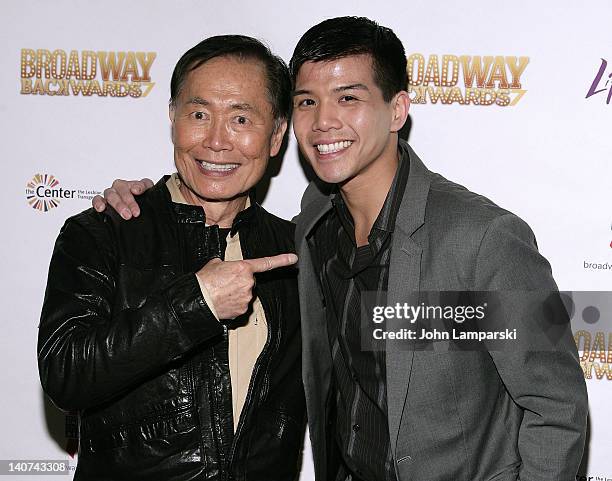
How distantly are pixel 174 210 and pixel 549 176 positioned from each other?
1088 millimetres

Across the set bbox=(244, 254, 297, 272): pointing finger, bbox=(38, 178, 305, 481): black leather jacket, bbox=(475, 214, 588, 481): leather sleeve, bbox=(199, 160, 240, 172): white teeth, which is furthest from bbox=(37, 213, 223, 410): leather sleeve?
bbox=(475, 214, 588, 481): leather sleeve

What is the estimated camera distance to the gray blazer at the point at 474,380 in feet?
5.15

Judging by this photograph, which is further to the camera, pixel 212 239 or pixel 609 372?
pixel 609 372

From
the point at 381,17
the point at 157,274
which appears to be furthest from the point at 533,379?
the point at 381,17

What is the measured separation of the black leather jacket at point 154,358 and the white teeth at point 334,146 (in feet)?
0.84

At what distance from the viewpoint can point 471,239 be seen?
158 cm

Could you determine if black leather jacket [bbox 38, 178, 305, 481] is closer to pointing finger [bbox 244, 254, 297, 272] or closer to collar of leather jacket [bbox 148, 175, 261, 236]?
collar of leather jacket [bbox 148, 175, 261, 236]

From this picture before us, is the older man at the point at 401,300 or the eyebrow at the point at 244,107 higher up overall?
the eyebrow at the point at 244,107

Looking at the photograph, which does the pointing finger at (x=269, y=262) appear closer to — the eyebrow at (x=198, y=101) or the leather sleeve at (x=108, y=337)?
the leather sleeve at (x=108, y=337)

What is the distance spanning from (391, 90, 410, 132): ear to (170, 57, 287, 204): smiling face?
0.31 meters

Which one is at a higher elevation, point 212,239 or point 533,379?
point 212,239

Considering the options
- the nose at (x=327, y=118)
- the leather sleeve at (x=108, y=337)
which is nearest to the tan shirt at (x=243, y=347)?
the leather sleeve at (x=108, y=337)

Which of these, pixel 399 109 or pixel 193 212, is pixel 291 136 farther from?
pixel 193 212

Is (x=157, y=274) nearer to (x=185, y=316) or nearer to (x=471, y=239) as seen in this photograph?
(x=185, y=316)
